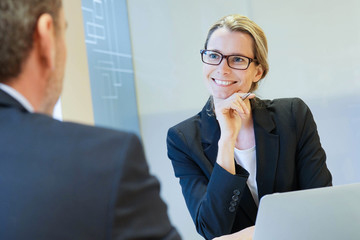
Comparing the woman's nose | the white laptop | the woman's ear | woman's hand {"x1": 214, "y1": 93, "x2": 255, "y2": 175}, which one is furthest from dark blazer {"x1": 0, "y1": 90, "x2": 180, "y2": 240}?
the woman's ear

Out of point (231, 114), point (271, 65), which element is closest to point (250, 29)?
point (231, 114)

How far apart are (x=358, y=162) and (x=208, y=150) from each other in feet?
6.73

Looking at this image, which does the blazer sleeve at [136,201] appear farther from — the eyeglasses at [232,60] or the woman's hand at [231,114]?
the eyeglasses at [232,60]

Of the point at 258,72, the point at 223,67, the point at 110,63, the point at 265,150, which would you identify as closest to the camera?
the point at 265,150

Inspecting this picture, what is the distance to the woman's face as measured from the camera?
2172mm

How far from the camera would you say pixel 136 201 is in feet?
2.15

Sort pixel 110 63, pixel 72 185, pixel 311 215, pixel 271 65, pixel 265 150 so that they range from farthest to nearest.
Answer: pixel 271 65
pixel 110 63
pixel 265 150
pixel 311 215
pixel 72 185

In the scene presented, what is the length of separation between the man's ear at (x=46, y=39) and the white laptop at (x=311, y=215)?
2.04 ft

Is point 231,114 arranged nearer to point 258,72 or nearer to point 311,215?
point 258,72

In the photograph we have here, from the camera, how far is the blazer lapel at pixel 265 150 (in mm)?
1984

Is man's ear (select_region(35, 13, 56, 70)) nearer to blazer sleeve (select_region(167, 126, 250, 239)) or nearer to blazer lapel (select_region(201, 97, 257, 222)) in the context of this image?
blazer sleeve (select_region(167, 126, 250, 239))

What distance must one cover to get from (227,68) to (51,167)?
1613mm

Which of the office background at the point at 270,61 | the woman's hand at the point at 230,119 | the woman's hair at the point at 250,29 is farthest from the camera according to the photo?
the office background at the point at 270,61

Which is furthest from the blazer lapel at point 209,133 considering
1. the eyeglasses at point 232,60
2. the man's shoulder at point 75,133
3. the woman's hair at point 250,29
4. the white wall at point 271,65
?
the white wall at point 271,65
